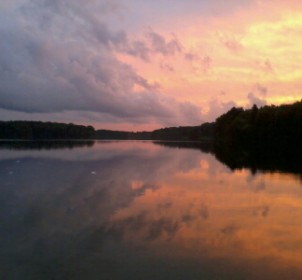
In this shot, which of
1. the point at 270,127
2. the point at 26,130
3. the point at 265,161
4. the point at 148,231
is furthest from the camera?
the point at 26,130

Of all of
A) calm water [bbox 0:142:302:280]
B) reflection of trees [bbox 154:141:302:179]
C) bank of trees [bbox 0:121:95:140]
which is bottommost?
calm water [bbox 0:142:302:280]

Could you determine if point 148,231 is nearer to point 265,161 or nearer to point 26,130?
point 265,161

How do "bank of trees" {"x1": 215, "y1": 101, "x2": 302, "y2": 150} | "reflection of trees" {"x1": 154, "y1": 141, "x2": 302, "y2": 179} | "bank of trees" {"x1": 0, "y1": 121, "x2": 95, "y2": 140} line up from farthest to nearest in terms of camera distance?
"bank of trees" {"x1": 0, "y1": 121, "x2": 95, "y2": 140} → "bank of trees" {"x1": 215, "y1": 101, "x2": 302, "y2": 150} → "reflection of trees" {"x1": 154, "y1": 141, "x2": 302, "y2": 179}

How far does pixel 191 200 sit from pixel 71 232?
7.78 meters

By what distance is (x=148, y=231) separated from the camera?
12430 millimetres

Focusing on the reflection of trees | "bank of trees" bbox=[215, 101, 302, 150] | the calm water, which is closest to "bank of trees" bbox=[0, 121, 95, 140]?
"bank of trees" bbox=[215, 101, 302, 150]

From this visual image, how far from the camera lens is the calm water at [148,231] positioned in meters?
9.23

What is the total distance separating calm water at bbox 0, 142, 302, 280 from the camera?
923 cm

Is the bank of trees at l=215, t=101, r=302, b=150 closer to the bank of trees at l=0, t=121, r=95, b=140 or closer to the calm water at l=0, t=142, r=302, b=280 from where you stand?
the calm water at l=0, t=142, r=302, b=280

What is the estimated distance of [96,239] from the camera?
1145 cm

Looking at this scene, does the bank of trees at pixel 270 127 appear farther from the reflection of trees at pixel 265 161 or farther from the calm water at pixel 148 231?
the calm water at pixel 148 231

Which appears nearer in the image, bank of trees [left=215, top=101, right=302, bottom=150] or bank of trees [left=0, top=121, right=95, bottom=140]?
bank of trees [left=215, top=101, right=302, bottom=150]

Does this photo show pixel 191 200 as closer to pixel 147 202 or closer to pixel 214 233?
pixel 147 202

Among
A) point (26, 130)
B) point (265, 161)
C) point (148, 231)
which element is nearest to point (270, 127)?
point (265, 161)
